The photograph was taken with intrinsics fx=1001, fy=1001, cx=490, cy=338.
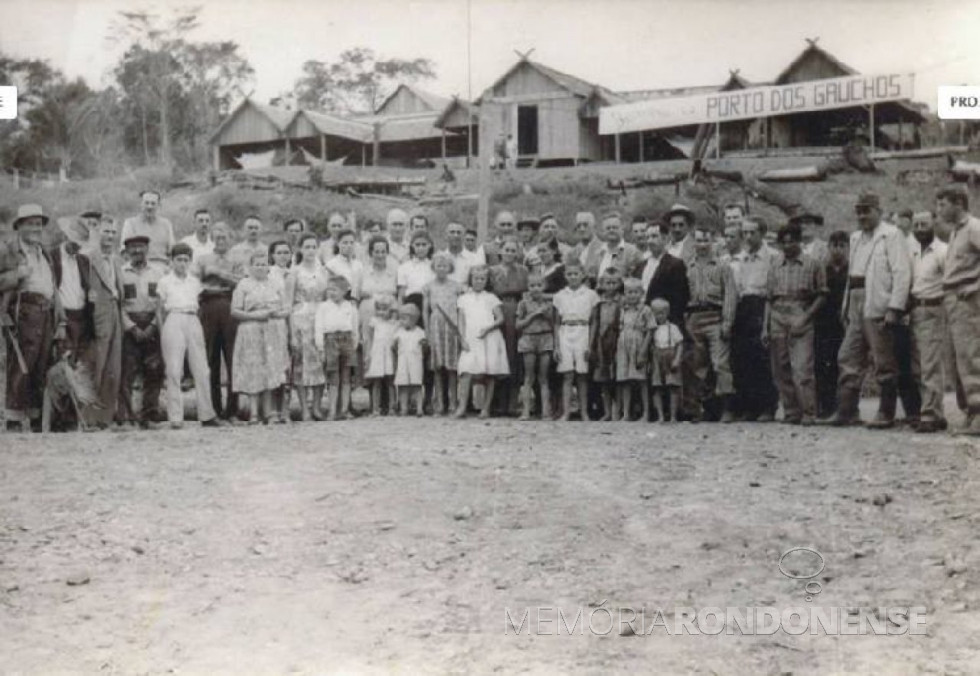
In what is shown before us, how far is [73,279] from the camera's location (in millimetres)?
5305

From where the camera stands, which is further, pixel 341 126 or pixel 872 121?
pixel 341 126

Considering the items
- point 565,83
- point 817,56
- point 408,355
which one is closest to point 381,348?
point 408,355

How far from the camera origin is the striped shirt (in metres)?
5.29

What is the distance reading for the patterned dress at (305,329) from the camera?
5699 millimetres

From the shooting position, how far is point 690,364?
17.8 feet

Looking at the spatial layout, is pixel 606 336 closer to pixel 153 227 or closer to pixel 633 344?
pixel 633 344

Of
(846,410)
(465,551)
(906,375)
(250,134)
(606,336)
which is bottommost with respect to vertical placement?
(465,551)

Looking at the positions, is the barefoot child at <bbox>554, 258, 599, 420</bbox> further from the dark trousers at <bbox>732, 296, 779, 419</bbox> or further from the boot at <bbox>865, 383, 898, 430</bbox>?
the boot at <bbox>865, 383, 898, 430</bbox>

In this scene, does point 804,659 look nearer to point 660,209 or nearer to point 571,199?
point 660,209

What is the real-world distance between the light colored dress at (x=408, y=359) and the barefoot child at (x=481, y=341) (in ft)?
0.83

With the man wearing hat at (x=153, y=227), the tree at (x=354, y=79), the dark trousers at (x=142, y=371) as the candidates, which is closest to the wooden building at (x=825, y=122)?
the tree at (x=354, y=79)

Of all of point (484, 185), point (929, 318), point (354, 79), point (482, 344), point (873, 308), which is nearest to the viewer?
point (929, 318)

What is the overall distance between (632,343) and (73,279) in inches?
118

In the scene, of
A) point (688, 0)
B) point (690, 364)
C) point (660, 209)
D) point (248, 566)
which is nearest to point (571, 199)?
point (660, 209)
